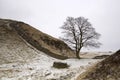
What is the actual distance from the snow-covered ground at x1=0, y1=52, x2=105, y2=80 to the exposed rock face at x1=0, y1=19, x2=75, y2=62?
216 centimetres

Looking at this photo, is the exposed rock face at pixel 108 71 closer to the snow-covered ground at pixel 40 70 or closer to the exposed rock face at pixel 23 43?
the snow-covered ground at pixel 40 70

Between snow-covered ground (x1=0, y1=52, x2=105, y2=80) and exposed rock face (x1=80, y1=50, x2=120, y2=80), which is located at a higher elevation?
exposed rock face (x1=80, y1=50, x2=120, y2=80)

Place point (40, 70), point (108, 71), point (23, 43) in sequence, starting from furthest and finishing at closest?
point (23, 43)
point (40, 70)
point (108, 71)

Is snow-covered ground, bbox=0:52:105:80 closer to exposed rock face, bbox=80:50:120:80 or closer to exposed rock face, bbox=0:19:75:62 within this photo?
exposed rock face, bbox=0:19:75:62

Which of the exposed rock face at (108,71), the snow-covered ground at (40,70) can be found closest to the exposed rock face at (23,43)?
the snow-covered ground at (40,70)

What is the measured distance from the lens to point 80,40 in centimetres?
3406

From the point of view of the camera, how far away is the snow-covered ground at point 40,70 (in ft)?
59.0

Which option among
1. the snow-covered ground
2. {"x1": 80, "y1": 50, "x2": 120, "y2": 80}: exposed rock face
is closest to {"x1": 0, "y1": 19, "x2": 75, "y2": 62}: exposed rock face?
the snow-covered ground

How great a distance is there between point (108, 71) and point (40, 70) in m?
9.96

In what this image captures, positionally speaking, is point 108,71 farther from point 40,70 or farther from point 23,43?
point 23,43

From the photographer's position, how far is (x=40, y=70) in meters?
21.5

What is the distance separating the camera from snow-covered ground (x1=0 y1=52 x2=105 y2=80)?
18.0m

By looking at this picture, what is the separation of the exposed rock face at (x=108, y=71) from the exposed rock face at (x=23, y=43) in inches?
621

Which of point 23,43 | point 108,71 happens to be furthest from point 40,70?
point 23,43
